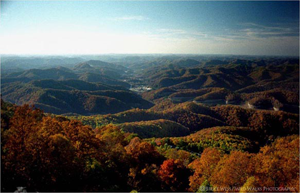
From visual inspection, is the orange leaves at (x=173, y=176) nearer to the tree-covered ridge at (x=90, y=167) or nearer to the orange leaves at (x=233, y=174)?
the tree-covered ridge at (x=90, y=167)

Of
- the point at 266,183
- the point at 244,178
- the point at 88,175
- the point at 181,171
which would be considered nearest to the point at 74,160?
the point at 88,175

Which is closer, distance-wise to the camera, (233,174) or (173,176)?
(233,174)

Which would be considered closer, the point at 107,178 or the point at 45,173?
the point at 45,173

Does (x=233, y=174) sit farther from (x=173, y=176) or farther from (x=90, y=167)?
(x=90, y=167)

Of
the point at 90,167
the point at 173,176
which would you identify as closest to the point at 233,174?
the point at 173,176

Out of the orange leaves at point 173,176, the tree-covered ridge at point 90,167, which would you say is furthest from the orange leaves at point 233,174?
the orange leaves at point 173,176

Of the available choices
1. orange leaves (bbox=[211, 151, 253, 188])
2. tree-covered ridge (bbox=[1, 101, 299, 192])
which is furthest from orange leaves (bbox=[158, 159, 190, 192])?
orange leaves (bbox=[211, 151, 253, 188])

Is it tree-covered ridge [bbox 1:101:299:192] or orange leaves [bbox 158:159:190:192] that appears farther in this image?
orange leaves [bbox 158:159:190:192]

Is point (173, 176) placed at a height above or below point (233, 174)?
below

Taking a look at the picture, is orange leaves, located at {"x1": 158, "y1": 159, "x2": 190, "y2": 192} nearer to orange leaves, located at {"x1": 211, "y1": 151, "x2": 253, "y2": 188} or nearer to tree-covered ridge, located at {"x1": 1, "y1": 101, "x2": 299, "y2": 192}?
tree-covered ridge, located at {"x1": 1, "y1": 101, "x2": 299, "y2": 192}

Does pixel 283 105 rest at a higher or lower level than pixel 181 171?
lower

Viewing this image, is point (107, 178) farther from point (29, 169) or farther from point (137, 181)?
point (29, 169)
